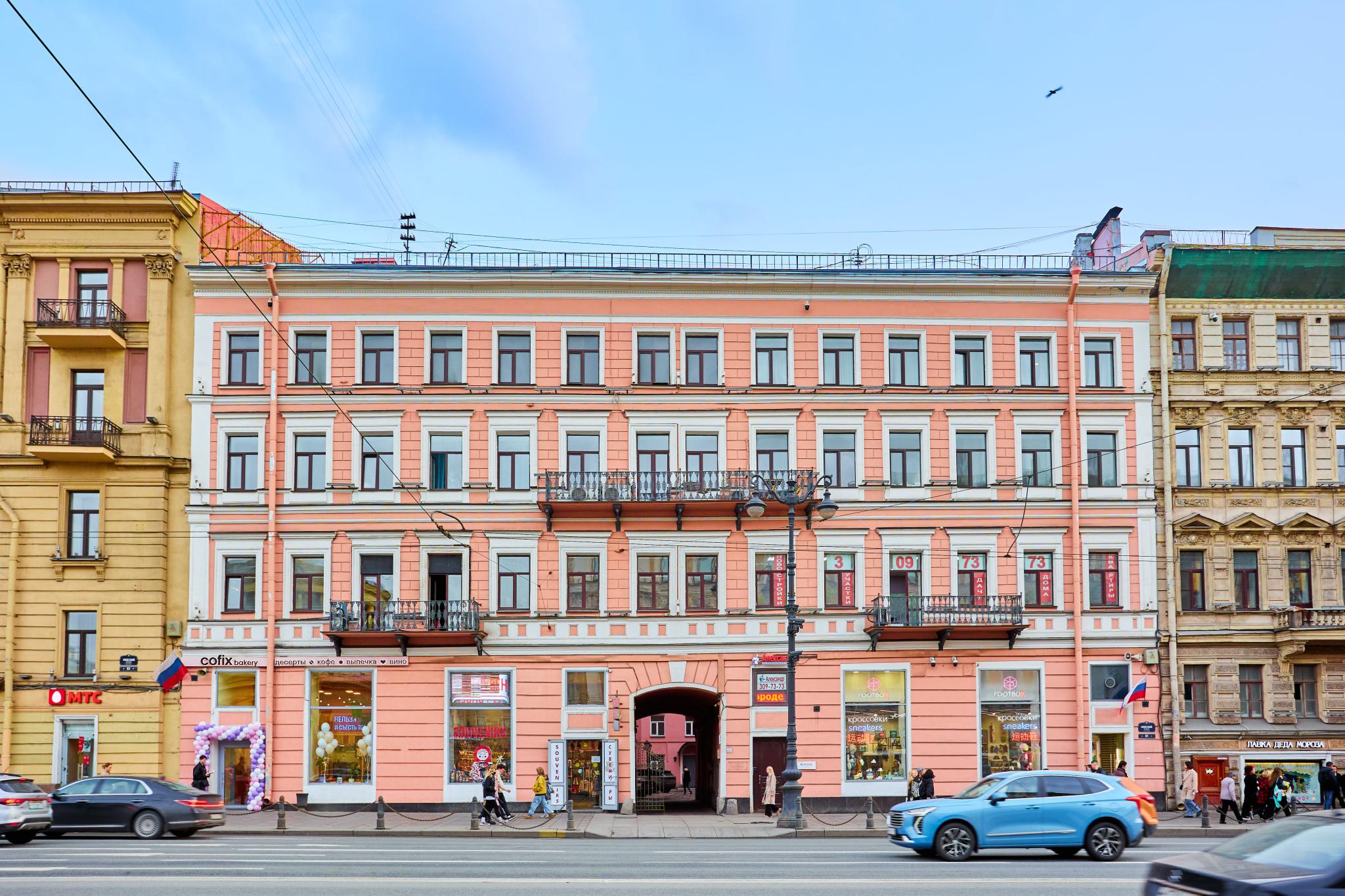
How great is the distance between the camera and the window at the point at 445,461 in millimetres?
38156

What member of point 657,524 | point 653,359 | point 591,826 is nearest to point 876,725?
point 657,524

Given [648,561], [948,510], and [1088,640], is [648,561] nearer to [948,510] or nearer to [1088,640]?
[948,510]

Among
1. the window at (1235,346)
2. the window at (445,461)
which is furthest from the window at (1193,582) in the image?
the window at (445,461)

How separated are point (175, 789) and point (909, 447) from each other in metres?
21.0

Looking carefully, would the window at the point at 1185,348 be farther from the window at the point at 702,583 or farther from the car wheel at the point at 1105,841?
the car wheel at the point at 1105,841

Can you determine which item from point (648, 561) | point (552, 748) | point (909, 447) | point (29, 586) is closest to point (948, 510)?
point (909, 447)

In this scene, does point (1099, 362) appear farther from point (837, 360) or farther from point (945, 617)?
point (945, 617)

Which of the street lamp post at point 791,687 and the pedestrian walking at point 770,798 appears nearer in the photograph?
the street lamp post at point 791,687

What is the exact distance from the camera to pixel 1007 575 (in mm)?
38000

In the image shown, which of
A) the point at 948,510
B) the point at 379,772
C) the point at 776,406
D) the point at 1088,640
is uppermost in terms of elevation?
the point at 776,406

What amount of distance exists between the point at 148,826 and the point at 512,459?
14.1 meters

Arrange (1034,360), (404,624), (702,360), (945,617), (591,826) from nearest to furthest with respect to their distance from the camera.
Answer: (591,826) < (404,624) < (945,617) < (702,360) < (1034,360)

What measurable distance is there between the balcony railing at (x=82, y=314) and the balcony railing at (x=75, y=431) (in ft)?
8.39

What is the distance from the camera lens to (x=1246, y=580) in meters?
38.8
